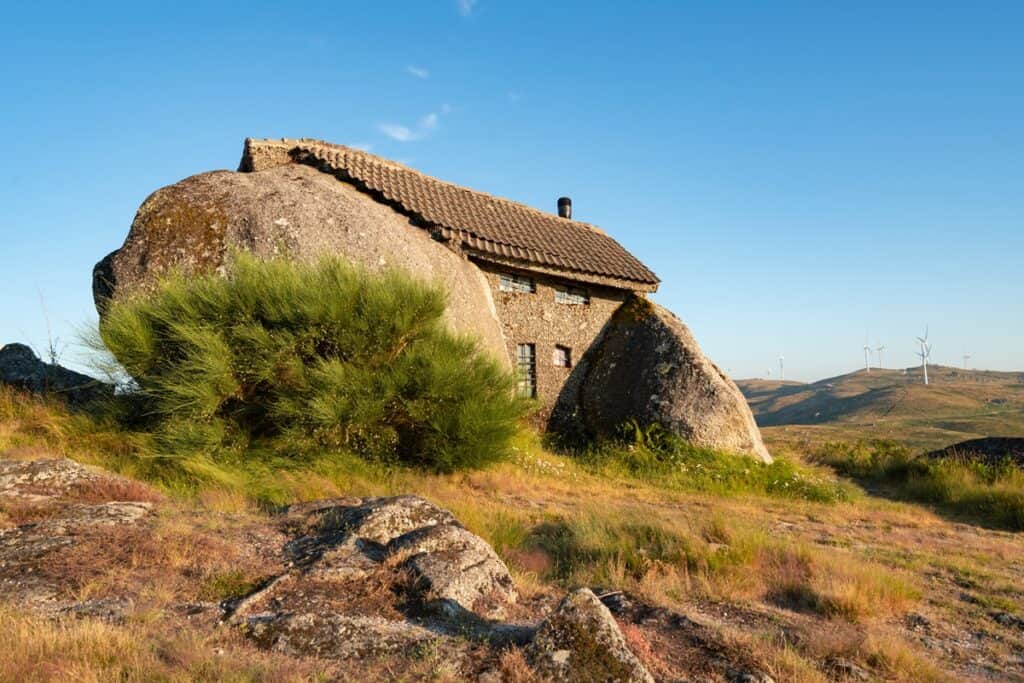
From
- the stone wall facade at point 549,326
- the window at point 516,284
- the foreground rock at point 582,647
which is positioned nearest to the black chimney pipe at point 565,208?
the stone wall facade at point 549,326

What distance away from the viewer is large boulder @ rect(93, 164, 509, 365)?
10.3 m

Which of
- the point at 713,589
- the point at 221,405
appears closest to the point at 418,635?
the point at 713,589

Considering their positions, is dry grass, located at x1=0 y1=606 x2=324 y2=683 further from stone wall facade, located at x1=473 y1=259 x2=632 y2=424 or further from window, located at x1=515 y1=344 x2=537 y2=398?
window, located at x1=515 y1=344 x2=537 y2=398

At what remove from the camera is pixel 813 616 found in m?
5.16

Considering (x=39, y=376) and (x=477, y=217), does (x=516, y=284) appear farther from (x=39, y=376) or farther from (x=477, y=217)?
(x=39, y=376)

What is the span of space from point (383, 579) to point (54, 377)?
31.0 feet

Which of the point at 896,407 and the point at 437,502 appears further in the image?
the point at 896,407

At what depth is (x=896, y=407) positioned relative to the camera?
76188mm

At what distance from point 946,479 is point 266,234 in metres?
13.3

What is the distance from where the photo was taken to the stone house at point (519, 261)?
1315 cm

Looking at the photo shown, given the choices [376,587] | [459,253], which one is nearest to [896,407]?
[459,253]

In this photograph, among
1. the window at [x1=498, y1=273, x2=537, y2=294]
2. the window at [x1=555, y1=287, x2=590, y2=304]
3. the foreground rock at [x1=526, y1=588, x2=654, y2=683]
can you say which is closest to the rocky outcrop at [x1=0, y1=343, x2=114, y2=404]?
the window at [x1=498, y1=273, x2=537, y2=294]

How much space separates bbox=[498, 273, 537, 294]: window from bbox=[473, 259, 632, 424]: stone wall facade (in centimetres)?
6

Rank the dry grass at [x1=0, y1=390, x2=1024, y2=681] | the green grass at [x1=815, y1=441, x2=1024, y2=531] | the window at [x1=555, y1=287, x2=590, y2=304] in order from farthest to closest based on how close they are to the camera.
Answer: the window at [x1=555, y1=287, x2=590, y2=304]
the green grass at [x1=815, y1=441, x2=1024, y2=531]
the dry grass at [x1=0, y1=390, x2=1024, y2=681]
